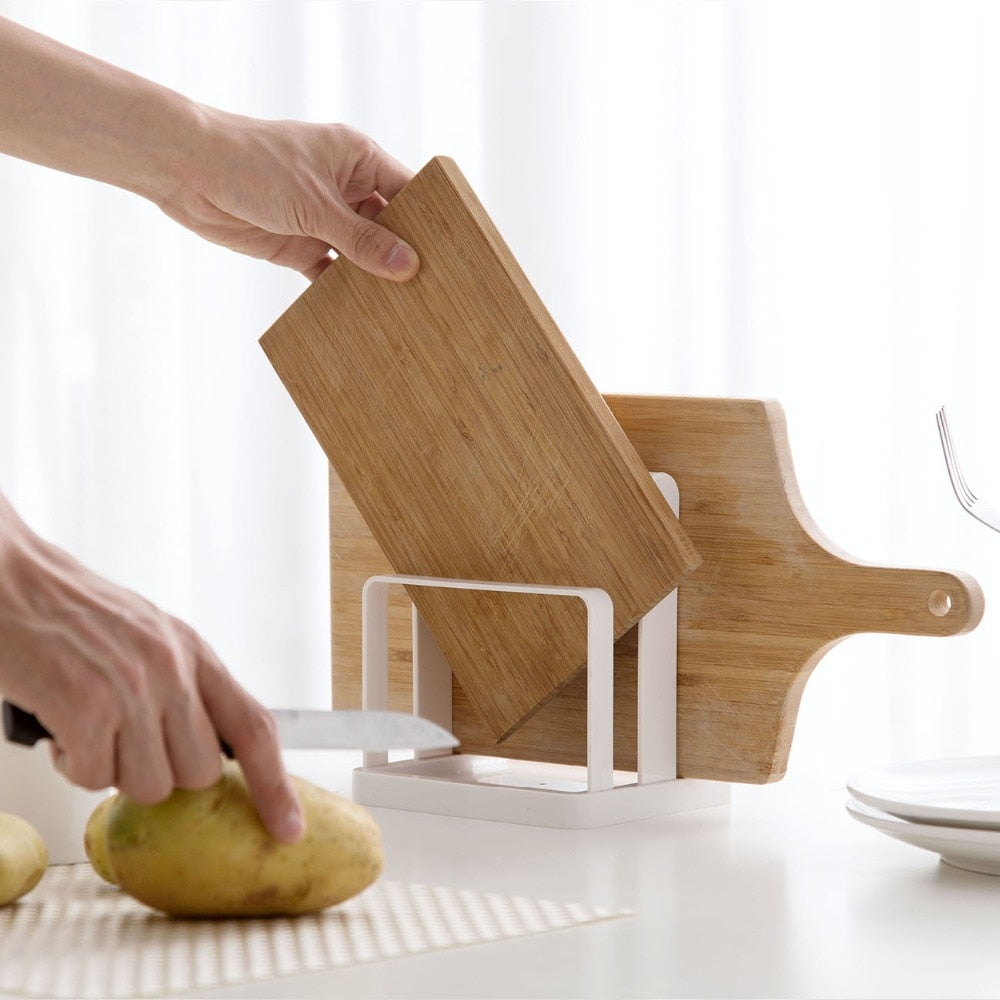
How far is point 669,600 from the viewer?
1137 millimetres

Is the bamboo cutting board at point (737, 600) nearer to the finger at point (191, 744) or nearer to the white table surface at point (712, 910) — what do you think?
the white table surface at point (712, 910)

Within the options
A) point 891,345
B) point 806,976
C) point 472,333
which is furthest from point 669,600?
point 891,345

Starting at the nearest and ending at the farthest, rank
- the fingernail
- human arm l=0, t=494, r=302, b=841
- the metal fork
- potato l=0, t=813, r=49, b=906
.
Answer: human arm l=0, t=494, r=302, b=841 < potato l=0, t=813, r=49, b=906 < the metal fork < the fingernail

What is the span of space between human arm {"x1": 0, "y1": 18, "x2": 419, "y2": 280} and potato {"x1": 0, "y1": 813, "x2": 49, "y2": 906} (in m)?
0.51

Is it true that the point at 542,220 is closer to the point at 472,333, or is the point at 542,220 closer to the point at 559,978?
the point at 472,333

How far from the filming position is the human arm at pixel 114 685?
2.15ft

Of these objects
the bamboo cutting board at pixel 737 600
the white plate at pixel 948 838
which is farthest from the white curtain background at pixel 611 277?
the white plate at pixel 948 838

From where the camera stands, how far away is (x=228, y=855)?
714mm

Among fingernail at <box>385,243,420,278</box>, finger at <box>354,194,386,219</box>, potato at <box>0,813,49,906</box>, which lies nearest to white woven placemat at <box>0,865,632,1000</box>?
potato at <box>0,813,49,906</box>

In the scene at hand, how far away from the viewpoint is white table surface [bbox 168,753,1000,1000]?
671mm

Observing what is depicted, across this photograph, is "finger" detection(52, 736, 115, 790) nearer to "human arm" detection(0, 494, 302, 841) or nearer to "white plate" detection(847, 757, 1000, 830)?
"human arm" detection(0, 494, 302, 841)

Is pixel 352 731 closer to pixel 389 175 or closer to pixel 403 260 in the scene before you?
pixel 403 260

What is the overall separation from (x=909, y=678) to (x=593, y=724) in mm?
1035

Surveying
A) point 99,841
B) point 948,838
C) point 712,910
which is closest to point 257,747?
point 99,841
